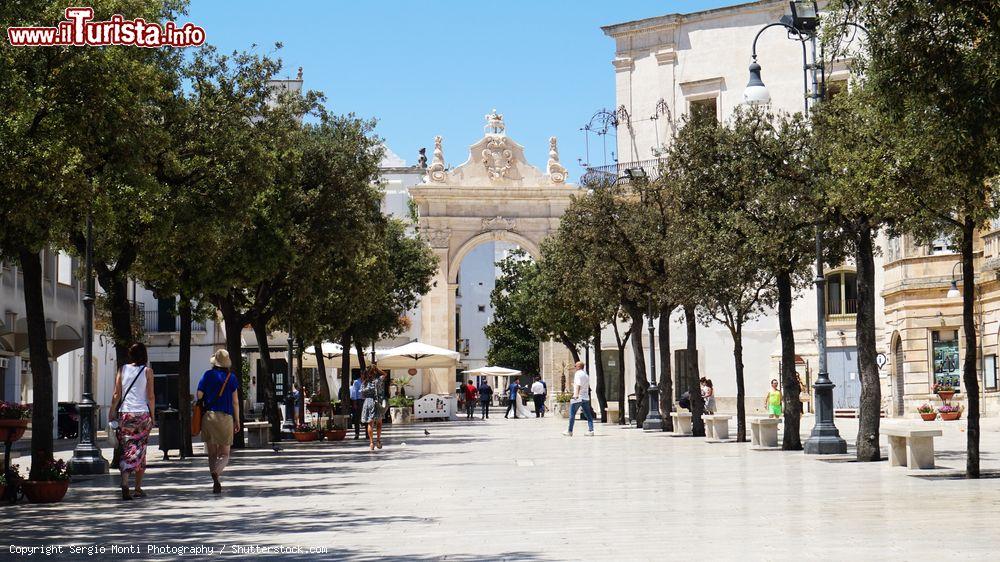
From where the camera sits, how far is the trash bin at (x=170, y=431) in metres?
25.0

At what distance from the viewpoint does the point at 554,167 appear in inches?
2653

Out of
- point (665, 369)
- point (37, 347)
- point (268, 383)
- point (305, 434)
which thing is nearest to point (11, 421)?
point (37, 347)

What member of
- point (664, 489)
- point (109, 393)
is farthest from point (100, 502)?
point (109, 393)

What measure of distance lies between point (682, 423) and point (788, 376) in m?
10.1

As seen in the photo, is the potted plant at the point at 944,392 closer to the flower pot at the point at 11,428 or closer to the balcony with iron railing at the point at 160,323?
the balcony with iron railing at the point at 160,323

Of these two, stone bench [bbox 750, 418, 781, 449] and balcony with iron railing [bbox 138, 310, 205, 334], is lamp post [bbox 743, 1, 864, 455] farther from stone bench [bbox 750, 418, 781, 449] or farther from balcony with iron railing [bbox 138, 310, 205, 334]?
balcony with iron railing [bbox 138, 310, 205, 334]

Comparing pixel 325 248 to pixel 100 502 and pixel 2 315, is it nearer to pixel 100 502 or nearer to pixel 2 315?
pixel 2 315

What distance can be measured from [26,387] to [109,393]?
12.9m

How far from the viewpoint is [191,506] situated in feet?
47.6

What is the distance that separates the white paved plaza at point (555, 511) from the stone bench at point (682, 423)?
10.7 m

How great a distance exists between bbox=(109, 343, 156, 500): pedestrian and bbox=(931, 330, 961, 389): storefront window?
110ft

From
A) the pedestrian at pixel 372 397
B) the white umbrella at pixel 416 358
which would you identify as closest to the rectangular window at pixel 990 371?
the white umbrella at pixel 416 358

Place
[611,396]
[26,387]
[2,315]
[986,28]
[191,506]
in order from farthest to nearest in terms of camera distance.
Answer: [611,396] < [26,387] < [2,315] < [191,506] < [986,28]

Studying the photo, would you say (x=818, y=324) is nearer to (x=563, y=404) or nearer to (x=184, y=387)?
(x=184, y=387)
